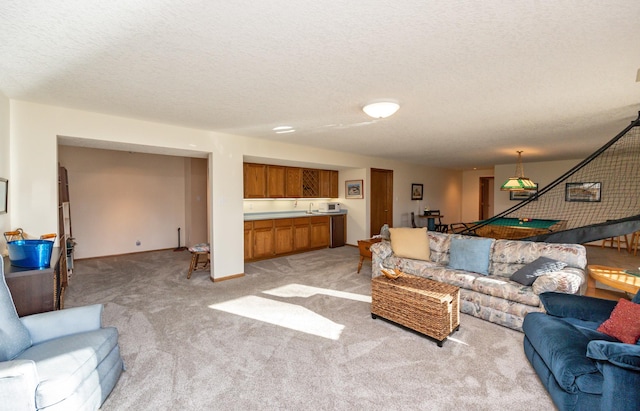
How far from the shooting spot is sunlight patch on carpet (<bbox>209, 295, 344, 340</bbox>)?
2.72 meters

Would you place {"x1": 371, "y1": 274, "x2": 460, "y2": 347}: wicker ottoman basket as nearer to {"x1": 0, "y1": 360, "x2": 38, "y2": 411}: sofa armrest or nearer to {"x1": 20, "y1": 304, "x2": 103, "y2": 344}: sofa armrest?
{"x1": 20, "y1": 304, "x2": 103, "y2": 344}: sofa armrest

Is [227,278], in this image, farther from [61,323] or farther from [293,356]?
[61,323]

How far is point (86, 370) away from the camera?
1566 millimetres

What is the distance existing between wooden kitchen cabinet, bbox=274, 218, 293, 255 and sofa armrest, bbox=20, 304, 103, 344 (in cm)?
397

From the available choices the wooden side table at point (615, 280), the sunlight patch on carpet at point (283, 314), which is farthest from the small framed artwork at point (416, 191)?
the sunlight patch on carpet at point (283, 314)

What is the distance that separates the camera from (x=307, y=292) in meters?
3.77

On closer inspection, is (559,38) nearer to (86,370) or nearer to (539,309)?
(539,309)

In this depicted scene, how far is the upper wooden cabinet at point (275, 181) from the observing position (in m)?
5.88

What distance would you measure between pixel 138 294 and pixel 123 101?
2.42m

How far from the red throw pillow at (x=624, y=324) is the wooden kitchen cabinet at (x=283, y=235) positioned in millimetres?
4913

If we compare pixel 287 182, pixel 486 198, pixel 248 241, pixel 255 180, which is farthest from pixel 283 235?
pixel 486 198

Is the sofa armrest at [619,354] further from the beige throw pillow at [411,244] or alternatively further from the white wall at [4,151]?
the white wall at [4,151]

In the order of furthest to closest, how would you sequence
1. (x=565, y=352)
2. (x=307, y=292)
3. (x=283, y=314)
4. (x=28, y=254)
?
(x=307, y=292) → (x=283, y=314) → (x=28, y=254) → (x=565, y=352)

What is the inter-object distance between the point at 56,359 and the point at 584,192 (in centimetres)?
994
